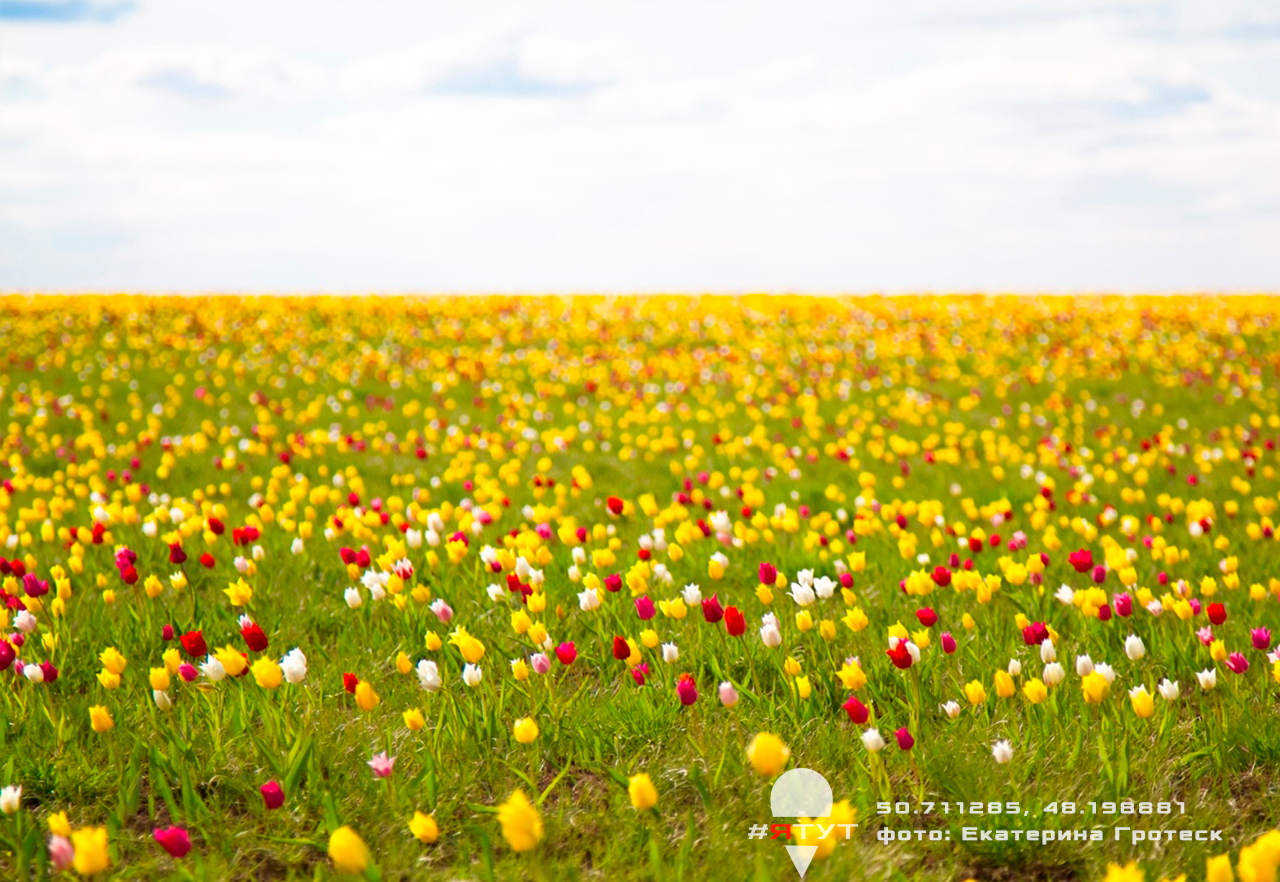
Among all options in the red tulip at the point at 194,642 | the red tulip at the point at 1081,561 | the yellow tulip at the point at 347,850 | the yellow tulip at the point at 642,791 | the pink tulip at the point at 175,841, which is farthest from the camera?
the red tulip at the point at 1081,561

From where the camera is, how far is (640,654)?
3969mm

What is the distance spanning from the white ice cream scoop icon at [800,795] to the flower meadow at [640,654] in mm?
60

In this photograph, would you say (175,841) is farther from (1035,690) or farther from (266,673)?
(1035,690)

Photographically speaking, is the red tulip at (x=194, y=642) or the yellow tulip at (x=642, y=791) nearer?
the yellow tulip at (x=642, y=791)

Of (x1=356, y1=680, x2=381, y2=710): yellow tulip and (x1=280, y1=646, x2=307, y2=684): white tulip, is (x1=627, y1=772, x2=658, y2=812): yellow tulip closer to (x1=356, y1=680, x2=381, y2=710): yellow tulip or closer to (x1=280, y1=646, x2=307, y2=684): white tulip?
(x1=356, y1=680, x2=381, y2=710): yellow tulip

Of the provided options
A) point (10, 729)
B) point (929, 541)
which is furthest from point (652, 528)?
point (10, 729)

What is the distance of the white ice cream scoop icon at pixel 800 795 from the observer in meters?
3.22

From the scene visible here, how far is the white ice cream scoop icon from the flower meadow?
0.06 m

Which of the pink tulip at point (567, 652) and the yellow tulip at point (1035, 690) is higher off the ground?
the pink tulip at point (567, 652)


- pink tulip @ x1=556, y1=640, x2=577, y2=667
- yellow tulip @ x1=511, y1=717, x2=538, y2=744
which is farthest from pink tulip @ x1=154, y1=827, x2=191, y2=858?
pink tulip @ x1=556, y1=640, x2=577, y2=667

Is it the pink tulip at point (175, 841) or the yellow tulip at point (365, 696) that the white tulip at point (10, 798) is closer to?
the pink tulip at point (175, 841)

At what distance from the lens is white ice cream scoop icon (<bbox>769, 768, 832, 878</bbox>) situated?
322 cm

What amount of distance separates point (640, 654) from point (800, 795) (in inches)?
36.8

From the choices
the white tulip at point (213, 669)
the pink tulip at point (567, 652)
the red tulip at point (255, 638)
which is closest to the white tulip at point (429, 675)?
the pink tulip at point (567, 652)
